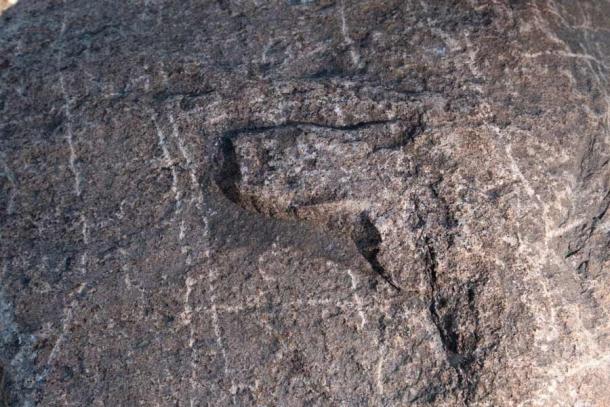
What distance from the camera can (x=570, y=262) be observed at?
7.73 feet

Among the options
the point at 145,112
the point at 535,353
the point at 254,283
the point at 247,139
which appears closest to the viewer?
the point at 535,353

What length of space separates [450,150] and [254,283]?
0.74 meters

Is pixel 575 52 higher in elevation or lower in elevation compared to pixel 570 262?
higher

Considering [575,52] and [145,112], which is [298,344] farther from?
[575,52]

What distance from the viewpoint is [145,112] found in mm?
2641

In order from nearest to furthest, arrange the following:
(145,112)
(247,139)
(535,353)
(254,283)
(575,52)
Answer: (535,353), (254,283), (247,139), (145,112), (575,52)

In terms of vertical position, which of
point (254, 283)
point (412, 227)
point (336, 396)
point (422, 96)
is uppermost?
point (422, 96)

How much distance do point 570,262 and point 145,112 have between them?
1.45m

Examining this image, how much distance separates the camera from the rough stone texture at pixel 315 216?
220 centimetres

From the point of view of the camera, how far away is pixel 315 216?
2.37 metres

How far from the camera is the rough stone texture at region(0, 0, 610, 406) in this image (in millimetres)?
2195

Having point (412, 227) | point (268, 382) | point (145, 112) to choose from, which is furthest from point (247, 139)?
point (268, 382)

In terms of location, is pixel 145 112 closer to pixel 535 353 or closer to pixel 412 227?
pixel 412 227

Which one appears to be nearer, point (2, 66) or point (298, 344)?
point (298, 344)
